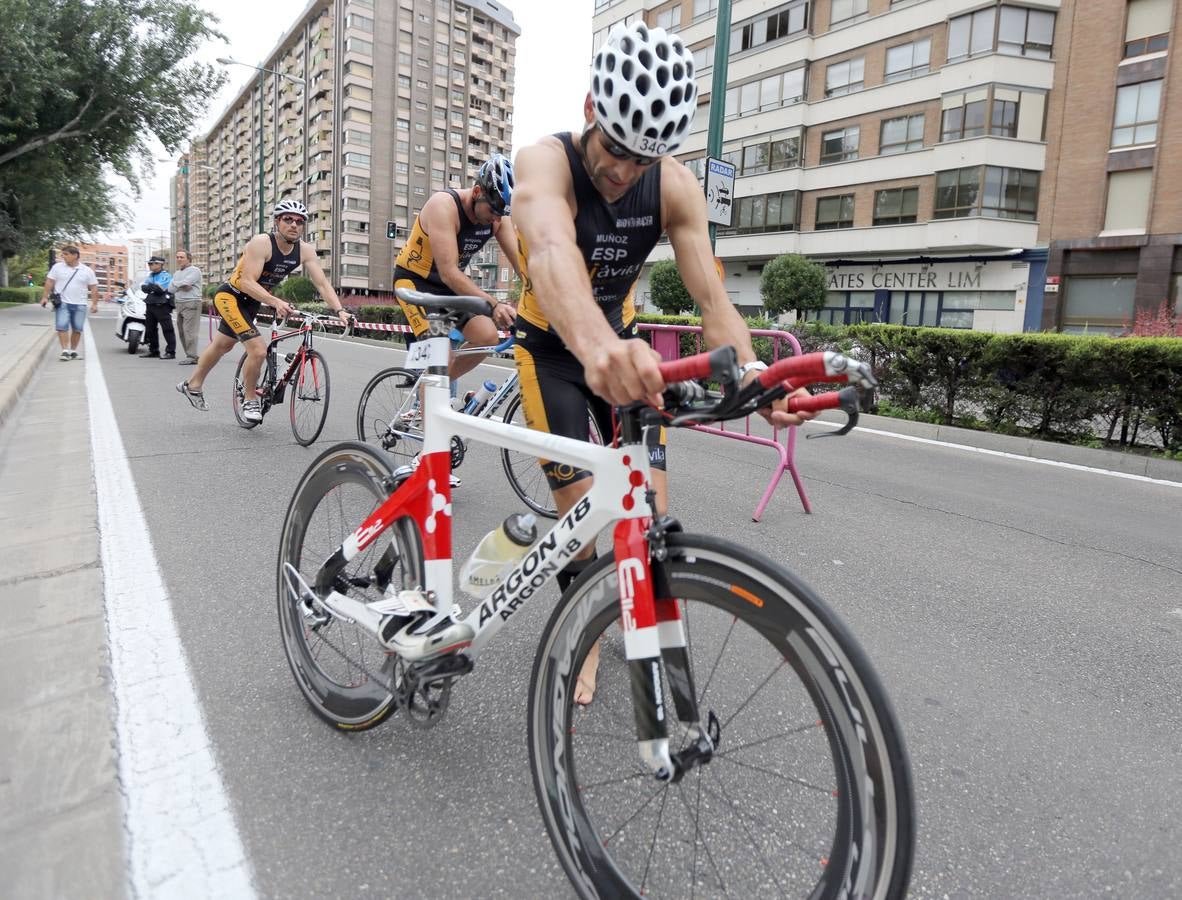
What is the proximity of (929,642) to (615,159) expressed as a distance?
2324 mm

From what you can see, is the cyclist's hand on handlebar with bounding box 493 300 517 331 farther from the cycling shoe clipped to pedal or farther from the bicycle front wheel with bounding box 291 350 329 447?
the bicycle front wheel with bounding box 291 350 329 447

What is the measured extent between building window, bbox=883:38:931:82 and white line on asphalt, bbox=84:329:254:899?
131ft

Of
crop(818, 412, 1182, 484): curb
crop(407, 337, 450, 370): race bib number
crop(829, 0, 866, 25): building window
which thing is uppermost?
crop(829, 0, 866, 25): building window

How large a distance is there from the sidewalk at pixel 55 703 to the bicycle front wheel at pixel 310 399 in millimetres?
1796

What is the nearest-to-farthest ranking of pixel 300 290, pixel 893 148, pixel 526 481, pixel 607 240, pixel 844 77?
pixel 607 240, pixel 526 481, pixel 893 148, pixel 844 77, pixel 300 290

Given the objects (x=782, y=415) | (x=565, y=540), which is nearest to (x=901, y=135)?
(x=782, y=415)

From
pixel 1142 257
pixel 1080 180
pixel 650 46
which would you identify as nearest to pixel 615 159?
pixel 650 46

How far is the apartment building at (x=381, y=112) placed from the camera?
278ft

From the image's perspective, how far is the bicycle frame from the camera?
166cm

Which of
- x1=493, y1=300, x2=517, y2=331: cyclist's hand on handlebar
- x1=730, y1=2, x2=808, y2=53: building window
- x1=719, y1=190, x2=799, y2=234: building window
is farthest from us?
x1=719, y1=190, x2=799, y2=234: building window

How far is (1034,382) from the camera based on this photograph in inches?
346

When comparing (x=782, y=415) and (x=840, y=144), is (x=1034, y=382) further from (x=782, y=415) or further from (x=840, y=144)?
(x=840, y=144)

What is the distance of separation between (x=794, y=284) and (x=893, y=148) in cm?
766

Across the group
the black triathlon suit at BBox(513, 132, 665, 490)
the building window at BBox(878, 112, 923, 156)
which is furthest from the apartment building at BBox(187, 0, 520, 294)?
the black triathlon suit at BBox(513, 132, 665, 490)
